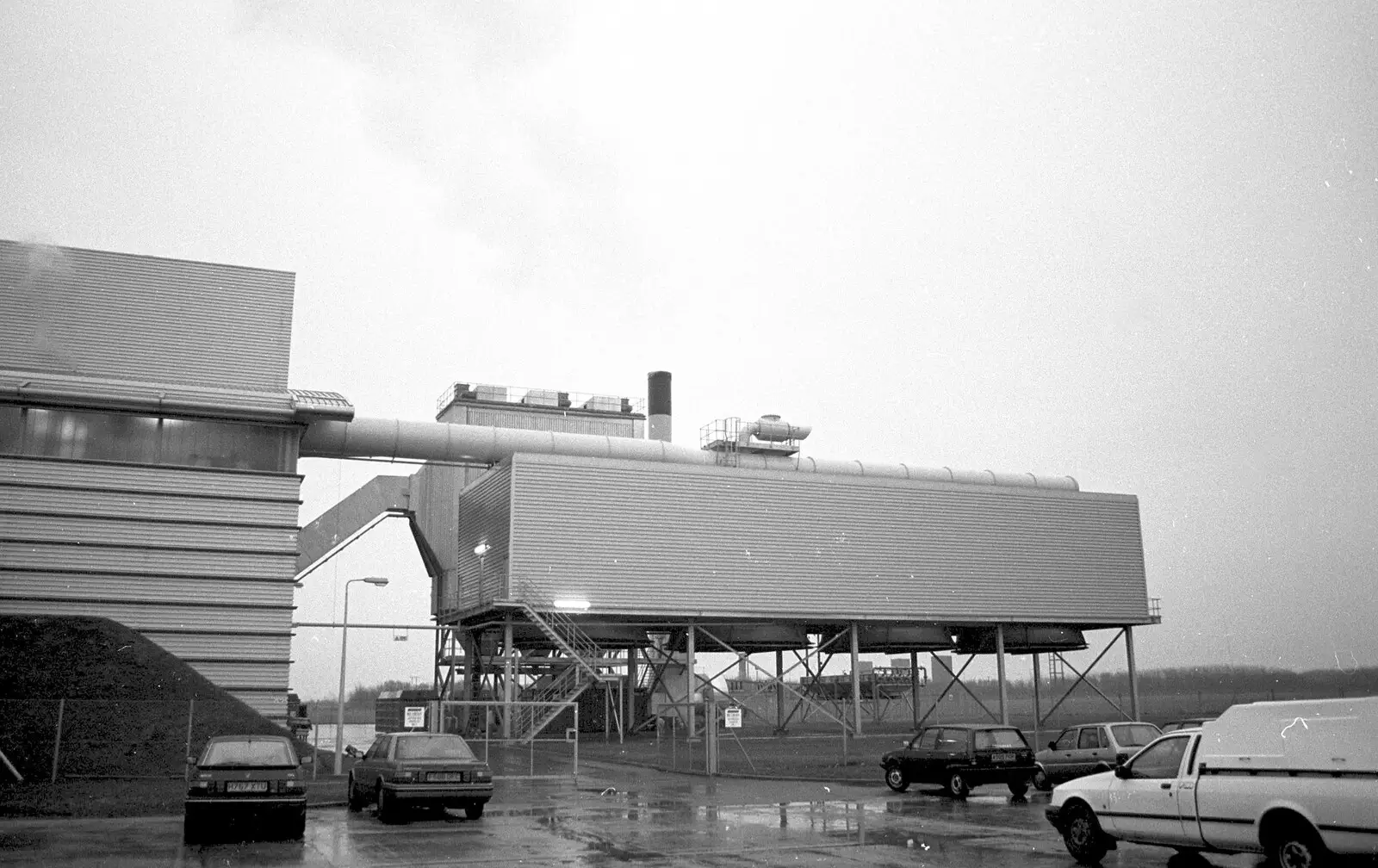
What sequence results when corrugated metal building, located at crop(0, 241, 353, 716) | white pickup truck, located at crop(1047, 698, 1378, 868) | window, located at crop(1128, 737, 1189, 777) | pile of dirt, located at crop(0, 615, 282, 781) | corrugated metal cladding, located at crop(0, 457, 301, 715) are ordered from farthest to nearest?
corrugated metal building, located at crop(0, 241, 353, 716) < corrugated metal cladding, located at crop(0, 457, 301, 715) < pile of dirt, located at crop(0, 615, 282, 781) < window, located at crop(1128, 737, 1189, 777) < white pickup truck, located at crop(1047, 698, 1378, 868)

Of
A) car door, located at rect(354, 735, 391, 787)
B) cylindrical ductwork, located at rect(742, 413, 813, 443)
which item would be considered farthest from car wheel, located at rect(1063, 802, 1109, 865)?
cylindrical ductwork, located at rect(742, 413, 813, 443)

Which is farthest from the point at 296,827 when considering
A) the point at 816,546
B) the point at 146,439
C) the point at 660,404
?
the point at 660,404

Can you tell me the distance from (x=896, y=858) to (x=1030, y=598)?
1575 inches

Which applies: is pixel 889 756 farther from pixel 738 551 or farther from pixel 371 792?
pixel 738 551

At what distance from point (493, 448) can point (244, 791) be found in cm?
3155

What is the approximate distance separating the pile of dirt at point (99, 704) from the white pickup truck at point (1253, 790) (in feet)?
65.7

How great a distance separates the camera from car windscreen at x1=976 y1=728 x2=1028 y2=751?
24.4m

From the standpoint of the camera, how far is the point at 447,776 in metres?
19.7

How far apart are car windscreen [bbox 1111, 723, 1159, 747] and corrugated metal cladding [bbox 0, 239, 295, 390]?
29.9 meters

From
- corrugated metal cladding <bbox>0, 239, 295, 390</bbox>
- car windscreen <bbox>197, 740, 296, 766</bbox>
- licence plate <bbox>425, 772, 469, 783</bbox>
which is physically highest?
corrugated metal cladding <bbox>0, 239, 295, 390</bbox>

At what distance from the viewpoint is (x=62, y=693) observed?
98.5 ft

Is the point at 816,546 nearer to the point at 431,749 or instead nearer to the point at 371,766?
the point at 371,766

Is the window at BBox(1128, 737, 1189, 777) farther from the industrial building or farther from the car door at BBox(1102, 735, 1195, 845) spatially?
the industrial building

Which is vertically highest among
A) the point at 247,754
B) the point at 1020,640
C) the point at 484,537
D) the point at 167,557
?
the point at 484,537
